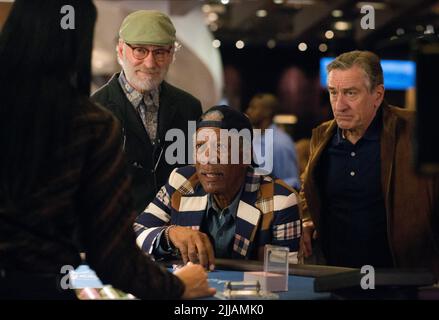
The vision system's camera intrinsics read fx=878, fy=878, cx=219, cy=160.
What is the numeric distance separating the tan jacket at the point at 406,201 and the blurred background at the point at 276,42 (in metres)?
0.53

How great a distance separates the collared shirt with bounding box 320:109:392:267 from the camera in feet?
11.8

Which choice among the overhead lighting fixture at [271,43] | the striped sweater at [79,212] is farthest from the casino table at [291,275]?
the overhead lighting fixture at [271,43]

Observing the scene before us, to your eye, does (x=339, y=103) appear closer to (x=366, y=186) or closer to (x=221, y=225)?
(x=366, y=186)

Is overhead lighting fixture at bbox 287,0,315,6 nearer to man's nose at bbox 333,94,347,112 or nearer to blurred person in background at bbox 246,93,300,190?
blurred person in background at bbox 246,93,300,190

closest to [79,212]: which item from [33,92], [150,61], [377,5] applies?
[33,92]

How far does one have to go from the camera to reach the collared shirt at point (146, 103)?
3.89 metres

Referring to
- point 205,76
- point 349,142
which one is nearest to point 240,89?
point 205,76

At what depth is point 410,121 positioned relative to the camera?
361 centimetres

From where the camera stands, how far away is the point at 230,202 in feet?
10.7

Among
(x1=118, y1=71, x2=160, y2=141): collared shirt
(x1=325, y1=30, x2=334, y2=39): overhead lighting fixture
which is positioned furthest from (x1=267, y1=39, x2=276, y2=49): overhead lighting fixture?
(x1=118, y1=71, x2=160, y2=141): collared shirt

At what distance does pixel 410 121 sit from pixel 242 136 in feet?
2.57

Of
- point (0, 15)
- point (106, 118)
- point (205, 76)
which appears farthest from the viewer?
point (205, 76)
